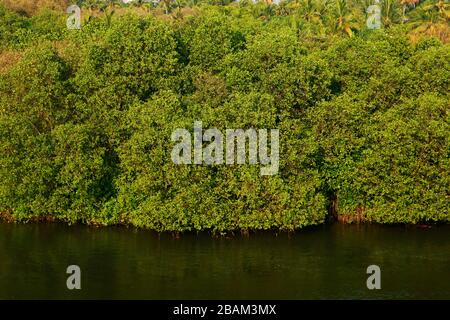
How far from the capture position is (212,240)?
114 feet

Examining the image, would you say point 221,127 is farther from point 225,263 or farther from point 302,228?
point 302,228

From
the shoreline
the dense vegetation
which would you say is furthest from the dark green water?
the dense vegetation

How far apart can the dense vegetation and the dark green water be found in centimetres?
116

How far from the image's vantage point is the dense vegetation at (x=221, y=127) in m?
34.3

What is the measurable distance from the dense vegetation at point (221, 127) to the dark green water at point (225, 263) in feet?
3.81

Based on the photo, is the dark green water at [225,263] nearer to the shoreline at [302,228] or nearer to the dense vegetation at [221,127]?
the shoreline at [302,228]

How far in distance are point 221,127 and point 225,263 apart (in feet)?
27.6

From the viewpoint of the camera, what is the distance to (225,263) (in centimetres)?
3080

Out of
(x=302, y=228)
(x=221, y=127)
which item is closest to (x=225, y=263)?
(x=302, y=228)

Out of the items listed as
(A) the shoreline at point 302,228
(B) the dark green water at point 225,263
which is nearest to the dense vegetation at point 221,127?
(A) the shoreline at point 302,228

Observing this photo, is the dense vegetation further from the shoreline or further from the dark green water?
the dark green water

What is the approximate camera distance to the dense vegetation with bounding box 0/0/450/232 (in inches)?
1350

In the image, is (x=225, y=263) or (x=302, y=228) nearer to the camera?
(x=225, y=263)
